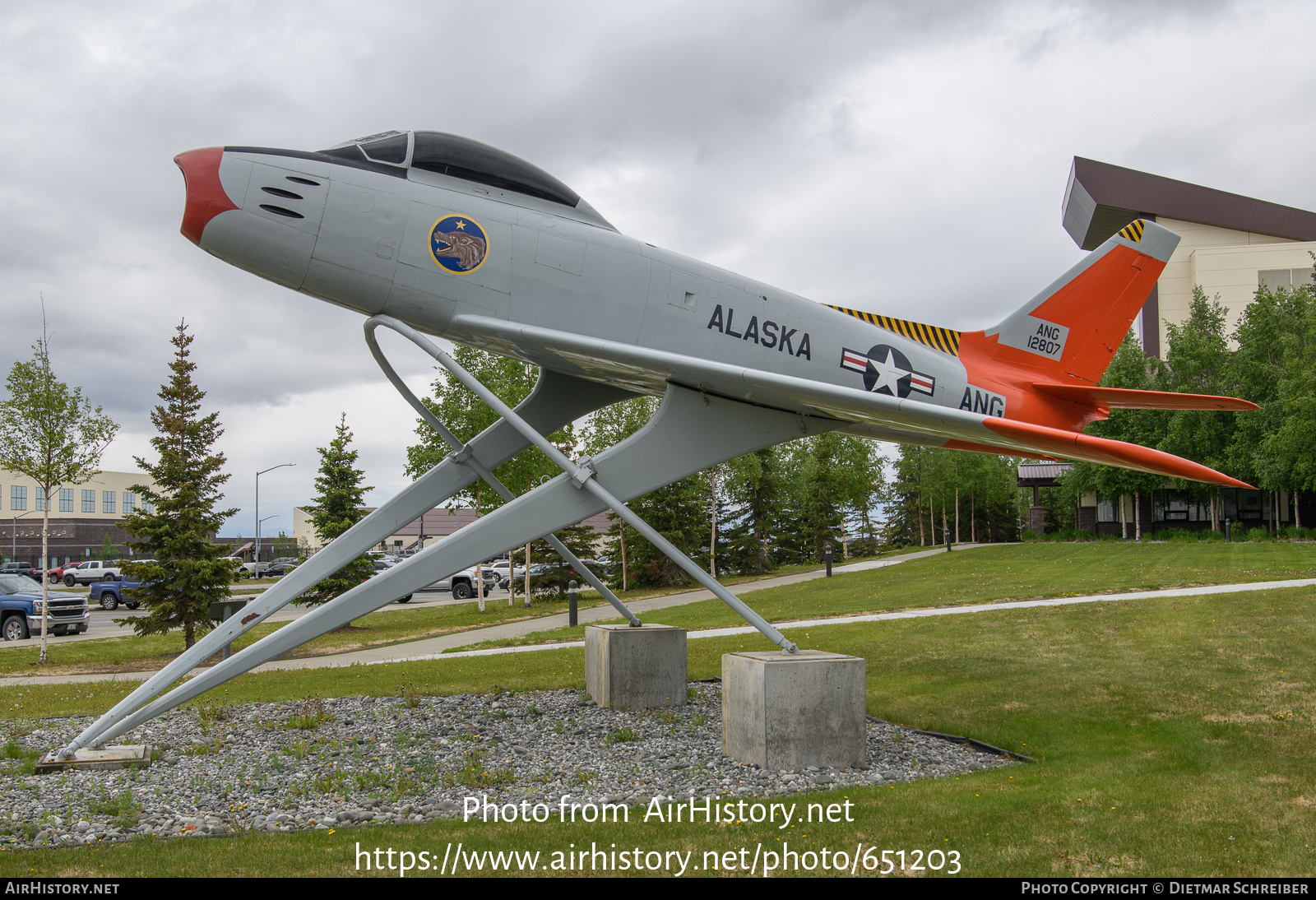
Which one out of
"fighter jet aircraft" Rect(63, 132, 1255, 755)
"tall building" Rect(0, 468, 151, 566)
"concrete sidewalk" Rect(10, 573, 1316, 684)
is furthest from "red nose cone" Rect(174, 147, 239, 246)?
"tall building" Rect(0, 468, 151, 566)

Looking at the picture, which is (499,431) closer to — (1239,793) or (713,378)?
(713,378)

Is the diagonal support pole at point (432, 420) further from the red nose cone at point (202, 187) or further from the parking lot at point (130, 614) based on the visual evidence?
the parking lot at point (130, 614)

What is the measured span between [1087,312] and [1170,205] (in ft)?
175

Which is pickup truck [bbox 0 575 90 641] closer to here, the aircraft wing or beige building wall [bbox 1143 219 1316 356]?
the aircraft wing

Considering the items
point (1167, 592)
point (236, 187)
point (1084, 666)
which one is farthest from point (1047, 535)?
point (236, 187)

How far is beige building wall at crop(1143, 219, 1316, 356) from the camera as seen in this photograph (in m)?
49.5

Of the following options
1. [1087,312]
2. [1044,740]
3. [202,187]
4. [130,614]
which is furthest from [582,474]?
[130,614]

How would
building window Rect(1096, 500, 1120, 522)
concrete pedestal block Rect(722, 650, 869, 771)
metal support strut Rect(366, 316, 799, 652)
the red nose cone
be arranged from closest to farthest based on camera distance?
1. the red nose cone
2. concrete pedestal block Rect(722, 650, 869, 771)
3. metal support strut Rect(366, 316, 799, 652)
4. building window Rect(1096, 500, 1120, 522)

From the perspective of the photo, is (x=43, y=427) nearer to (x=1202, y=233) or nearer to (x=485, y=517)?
(x=485, y=517)

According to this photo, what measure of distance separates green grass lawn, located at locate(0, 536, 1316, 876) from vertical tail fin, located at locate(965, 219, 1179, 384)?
13.2 feet

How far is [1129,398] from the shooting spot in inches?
368

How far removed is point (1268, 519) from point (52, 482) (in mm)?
50764

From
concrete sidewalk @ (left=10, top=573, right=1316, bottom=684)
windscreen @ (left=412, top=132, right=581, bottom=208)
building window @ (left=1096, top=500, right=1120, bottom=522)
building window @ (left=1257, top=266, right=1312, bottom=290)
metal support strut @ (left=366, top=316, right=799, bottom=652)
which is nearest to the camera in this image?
metal support strut @ (left=366, top=316, right=799, bottom=652)

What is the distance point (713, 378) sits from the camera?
7.43 meters
